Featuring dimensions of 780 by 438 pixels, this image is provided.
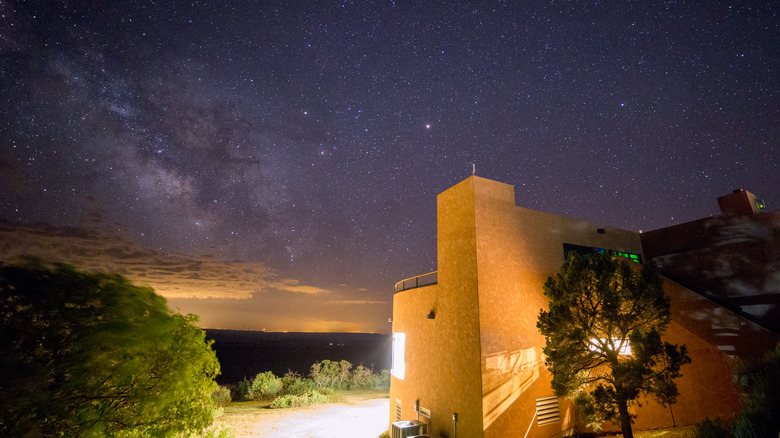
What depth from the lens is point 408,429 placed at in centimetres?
820

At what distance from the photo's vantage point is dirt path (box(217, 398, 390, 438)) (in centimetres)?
1097

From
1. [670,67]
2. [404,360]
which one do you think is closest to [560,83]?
Result: [670,67]

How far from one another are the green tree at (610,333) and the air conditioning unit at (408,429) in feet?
11.9

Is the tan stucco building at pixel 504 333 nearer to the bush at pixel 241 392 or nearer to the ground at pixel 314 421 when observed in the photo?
the ground at pixel 314 421

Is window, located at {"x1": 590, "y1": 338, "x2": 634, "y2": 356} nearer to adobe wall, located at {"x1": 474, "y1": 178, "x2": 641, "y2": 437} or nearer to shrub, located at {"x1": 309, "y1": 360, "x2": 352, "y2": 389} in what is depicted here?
adobe wall, located at {"x1": 474, "y1": 178, "x2": 641, "y2": 437}

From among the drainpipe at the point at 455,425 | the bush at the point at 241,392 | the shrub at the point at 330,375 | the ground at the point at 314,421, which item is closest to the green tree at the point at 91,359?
the drainpipe at the point at 455,425

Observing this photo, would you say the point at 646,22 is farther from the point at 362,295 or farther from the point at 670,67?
the point at 362,295

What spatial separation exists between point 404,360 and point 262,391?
14.0 metres

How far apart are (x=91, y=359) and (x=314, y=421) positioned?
11310 mm

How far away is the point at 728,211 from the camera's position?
33.9 feet

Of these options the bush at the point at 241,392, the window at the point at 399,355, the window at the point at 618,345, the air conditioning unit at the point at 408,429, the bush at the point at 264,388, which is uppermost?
the window at the point at 618,345

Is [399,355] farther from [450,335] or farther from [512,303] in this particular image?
[512,303]

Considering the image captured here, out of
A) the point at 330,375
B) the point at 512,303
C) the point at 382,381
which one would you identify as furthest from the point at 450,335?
the point at 382,381

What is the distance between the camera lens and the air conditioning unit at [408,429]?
8141mm
